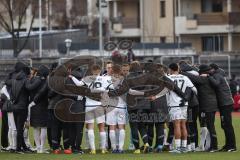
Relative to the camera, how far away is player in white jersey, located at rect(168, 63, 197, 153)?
830 inches

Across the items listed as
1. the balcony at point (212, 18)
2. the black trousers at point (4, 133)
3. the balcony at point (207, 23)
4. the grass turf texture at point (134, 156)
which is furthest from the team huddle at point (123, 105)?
the balcony at point (212, 18)

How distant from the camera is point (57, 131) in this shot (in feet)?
70.2

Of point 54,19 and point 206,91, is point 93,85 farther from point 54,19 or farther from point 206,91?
point 54,19

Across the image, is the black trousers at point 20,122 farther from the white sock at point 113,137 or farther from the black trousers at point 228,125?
the black trousers at point 228,125

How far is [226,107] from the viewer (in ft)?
70.8

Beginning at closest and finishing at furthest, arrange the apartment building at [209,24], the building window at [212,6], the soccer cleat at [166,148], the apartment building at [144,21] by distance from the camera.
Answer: the soccer cleat at [166,148] → the apartment building at [209,24] → the building window at [212,6] → the apartment building at [144,21]

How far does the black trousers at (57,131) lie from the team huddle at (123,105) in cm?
3

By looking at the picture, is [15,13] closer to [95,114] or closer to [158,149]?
[95,114]

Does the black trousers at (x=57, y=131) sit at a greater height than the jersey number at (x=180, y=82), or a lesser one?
lesser

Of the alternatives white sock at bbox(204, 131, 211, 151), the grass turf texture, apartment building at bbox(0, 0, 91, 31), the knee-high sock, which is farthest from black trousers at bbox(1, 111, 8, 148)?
apartment building at bbox(0, 0, 91, 31)

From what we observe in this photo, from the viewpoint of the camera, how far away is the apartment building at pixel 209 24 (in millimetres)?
65938

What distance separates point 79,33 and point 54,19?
6611mm

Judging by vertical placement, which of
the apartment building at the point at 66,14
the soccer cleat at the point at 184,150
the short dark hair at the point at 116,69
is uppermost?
the apartment building at the point at 66,14

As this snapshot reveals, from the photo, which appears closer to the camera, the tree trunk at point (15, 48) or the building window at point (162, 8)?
the tree trunk at point (15, 48)
